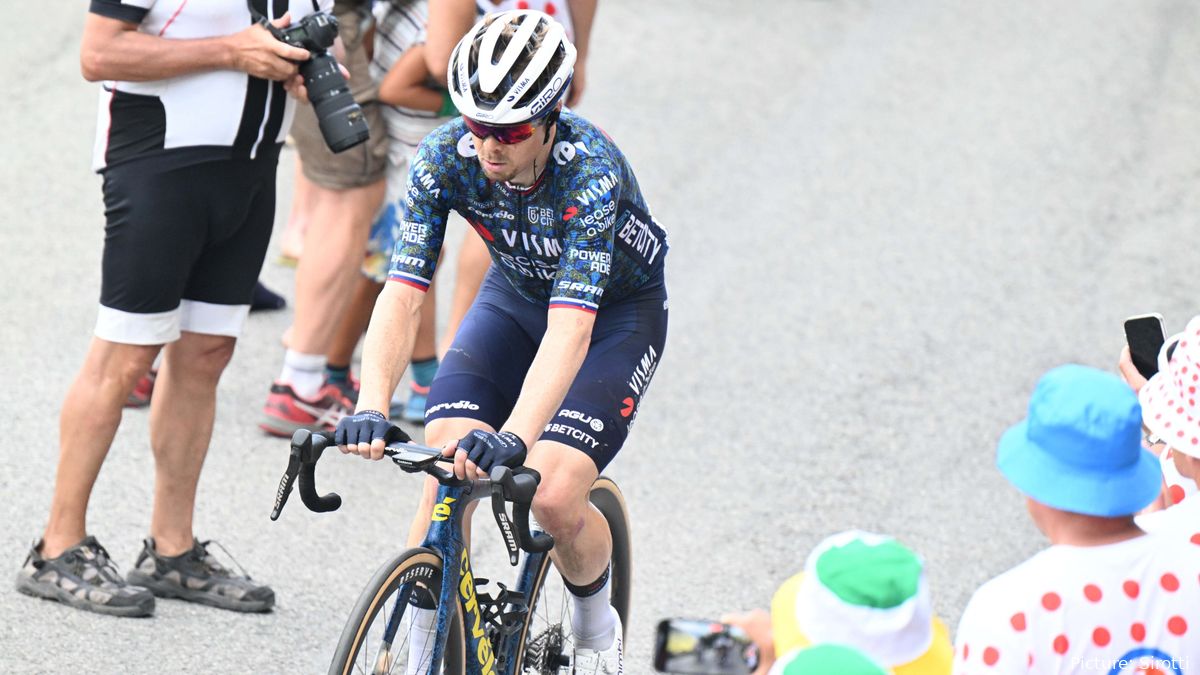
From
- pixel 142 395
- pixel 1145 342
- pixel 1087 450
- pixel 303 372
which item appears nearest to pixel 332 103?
pixel 303 372

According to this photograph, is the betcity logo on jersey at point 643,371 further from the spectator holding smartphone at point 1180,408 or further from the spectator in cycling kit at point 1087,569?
the spectator in cycling kit at point 1087,569

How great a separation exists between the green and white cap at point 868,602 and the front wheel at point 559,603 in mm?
1836

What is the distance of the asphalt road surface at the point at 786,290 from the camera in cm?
558

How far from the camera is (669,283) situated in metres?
8.27

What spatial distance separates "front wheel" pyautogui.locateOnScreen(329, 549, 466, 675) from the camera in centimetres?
347

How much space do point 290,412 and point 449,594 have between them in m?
2.74

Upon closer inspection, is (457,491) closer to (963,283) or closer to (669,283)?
(669,283)

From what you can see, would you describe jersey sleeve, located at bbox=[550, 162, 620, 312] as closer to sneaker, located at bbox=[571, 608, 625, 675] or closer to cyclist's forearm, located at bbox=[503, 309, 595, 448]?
cyclist's forearm, located at bbox=[503, 309, 595, 448]

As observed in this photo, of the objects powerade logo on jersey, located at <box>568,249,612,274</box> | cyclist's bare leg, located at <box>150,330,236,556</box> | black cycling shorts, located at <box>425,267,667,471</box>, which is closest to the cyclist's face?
powerade logo on jersey, located at <box>568,249,612,274</box>

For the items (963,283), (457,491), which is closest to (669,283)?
(963,283)

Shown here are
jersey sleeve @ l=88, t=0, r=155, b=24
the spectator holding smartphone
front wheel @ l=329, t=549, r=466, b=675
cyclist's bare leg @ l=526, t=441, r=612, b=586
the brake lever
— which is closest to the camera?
the spectator holding smartphone

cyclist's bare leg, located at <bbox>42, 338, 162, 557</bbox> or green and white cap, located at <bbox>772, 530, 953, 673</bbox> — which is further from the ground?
green and white cap, located at <bbox>772, 530, 953, 673</bbox>

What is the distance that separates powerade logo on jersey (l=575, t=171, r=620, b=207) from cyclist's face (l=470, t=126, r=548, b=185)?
5.9 inches

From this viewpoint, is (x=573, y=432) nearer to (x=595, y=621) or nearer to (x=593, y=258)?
(x=593, y=258)
